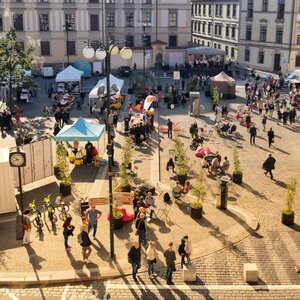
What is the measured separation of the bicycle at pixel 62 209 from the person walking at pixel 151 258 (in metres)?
4.77

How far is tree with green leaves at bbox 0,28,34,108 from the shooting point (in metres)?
38.5

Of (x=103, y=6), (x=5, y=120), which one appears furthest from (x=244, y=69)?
(x=5, y=120)

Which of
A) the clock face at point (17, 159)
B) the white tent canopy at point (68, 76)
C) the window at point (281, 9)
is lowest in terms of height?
the white tent canopy at point (68, 76)

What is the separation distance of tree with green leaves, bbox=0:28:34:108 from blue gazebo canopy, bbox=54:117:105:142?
1486cm

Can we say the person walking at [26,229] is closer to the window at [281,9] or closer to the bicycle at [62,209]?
the bicycle at [62,209]

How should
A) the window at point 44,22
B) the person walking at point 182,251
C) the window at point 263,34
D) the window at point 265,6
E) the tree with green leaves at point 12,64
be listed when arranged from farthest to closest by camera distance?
1. the window at point 263,34
2. the window at point 265,6
3. the window at point 44,22
4. the tree with green leaves at point 12,64
5. the person walking at point 182,251

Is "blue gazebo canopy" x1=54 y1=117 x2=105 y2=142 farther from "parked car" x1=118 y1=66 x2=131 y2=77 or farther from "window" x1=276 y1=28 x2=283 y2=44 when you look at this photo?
"window" x1=276 y1=28 x2=283 y2=44

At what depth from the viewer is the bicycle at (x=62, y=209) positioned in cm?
1853

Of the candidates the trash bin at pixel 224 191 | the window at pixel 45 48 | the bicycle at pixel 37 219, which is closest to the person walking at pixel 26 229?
the bicycle at pixel 37 219

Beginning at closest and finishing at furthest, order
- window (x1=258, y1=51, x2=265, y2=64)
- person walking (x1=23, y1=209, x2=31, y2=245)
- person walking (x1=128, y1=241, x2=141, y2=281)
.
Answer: person walking (x1=128, y1=241, x2=141, y2=281)
person walking (x1=23, y1=209, x2=31, y2=245)
window (x1=258, y1=51, x2=265, y2=64)

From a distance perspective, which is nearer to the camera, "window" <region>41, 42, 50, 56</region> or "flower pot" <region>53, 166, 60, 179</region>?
"flower pot" <region>53, 166, 60, 179</region>

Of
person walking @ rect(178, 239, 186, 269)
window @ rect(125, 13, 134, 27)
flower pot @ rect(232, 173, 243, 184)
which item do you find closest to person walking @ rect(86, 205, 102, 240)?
person walking @ rect(178, 239, 186, 269)

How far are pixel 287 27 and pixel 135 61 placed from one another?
18401 millimetres

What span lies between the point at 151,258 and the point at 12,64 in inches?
1122
